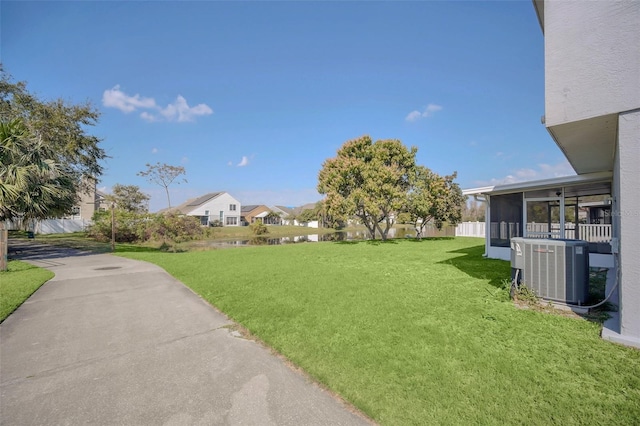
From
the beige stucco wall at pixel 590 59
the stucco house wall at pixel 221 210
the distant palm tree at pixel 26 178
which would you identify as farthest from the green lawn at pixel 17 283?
the stucco house wall at pixel 221 210

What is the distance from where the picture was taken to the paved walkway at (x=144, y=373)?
250 centimetres

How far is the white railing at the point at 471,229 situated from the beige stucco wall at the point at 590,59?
2211cm

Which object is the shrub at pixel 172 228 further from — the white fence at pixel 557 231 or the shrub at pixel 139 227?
the white fence at pixel 557 231

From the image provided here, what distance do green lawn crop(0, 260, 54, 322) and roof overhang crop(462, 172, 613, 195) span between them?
43.8ft

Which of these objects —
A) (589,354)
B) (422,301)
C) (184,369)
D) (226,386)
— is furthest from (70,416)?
(589,354)

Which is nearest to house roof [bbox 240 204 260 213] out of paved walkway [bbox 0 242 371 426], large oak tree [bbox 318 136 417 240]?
large oak tree [bbox 318 136 417 240]

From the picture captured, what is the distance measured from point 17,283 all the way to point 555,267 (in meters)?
11.9

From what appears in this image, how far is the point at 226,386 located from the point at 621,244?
16.2ft

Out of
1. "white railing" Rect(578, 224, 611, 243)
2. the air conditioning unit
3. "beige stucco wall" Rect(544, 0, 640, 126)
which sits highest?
"beige stucco wall" Rect(544, 0, 640, 126)

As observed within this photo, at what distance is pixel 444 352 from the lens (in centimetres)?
333

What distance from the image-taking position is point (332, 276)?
773 cm

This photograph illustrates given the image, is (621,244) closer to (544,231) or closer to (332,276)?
(332,276)

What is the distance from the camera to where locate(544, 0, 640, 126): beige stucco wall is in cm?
373

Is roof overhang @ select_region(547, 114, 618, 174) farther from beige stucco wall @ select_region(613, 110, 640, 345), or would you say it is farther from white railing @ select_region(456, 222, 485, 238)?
white railing @ select_region(456, 222, 485, 238)
